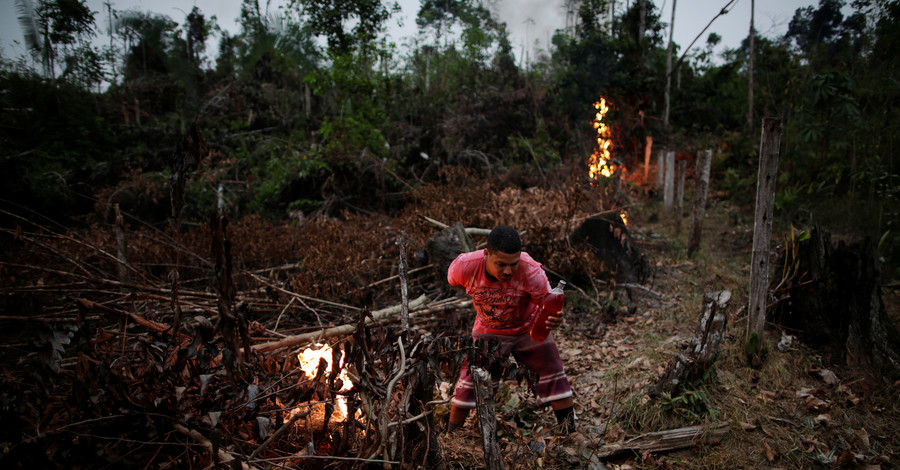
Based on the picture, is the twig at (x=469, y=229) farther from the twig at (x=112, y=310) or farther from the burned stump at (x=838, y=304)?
the twig at (x=112, y=310)

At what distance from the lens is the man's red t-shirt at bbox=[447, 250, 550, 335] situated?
2705mm

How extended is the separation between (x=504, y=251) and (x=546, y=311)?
0.50 m

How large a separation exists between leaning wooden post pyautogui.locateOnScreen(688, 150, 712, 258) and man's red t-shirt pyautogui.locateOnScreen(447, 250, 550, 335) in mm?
6186

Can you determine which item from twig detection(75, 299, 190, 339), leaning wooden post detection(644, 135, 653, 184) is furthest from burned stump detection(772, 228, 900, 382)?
leaning wooden post detection(644, 135, 653, 184)

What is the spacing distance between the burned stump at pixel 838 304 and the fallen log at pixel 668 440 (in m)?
1.84

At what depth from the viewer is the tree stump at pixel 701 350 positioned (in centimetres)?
330

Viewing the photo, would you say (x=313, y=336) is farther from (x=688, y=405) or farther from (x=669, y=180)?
(x=669, y=180)

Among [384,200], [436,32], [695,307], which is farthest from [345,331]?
[436,32]

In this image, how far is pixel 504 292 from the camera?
2756 millimetres

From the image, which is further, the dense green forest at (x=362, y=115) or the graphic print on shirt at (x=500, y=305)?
the dense green forest at (x=362, y=115)

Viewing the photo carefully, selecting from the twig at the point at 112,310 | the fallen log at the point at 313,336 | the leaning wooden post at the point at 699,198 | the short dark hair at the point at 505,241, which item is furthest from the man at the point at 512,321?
the leaning wooden post at the point at 699,198

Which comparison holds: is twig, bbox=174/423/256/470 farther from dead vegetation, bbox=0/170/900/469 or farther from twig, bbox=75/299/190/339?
twig, bbox=75/299/190/339

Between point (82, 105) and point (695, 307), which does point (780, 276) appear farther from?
point (82, 105)

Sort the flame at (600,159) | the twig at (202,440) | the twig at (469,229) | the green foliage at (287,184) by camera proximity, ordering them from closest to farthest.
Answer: the twig at (202,440) → the twig at (469,229) → the flame at (600,159) → the green foliage at (287,184)
